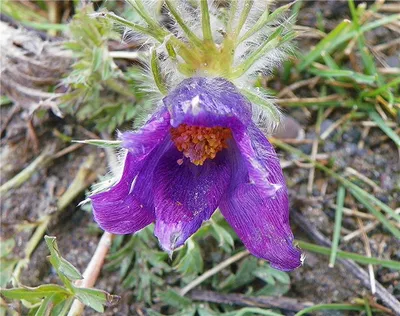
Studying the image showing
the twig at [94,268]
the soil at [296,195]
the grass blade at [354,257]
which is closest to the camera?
the twig at [94,268]

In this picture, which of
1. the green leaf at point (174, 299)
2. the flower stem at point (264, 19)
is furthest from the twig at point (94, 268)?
the flower stem at point (264, 19)

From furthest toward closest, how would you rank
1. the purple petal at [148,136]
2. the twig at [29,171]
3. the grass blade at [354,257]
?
1. the twig at [29,171]
2. the grass blade at [354,257]
3. the purple petal at [148,136]

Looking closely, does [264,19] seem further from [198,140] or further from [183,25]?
[198,140]

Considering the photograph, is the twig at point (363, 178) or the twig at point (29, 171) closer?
the twig at point (363, 178)

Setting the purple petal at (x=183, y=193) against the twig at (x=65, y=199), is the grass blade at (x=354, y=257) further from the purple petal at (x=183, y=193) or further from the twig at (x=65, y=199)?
the twig at (x=65, y=199)

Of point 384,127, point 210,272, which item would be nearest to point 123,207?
point 210,272

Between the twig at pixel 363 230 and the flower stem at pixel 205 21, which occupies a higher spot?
the flower stem at pixel 205 21

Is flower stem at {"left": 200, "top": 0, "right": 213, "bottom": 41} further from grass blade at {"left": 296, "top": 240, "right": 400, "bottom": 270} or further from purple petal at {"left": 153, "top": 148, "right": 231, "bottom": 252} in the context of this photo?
grass blade at {"left": 296, "top": 240, "right": 400, "bottom": 270}
